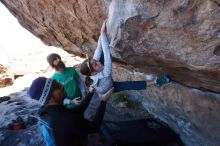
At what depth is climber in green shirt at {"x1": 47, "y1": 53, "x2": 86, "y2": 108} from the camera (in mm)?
5269

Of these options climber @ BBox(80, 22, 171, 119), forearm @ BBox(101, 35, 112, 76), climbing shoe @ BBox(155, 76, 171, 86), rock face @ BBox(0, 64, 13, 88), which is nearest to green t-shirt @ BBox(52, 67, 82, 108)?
climber @ BBox(80, 22, 171, 119)

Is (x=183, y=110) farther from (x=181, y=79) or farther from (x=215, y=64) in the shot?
(x=215, y=64)

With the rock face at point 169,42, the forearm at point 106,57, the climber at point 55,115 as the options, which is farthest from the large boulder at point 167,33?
the climber at point 55,115

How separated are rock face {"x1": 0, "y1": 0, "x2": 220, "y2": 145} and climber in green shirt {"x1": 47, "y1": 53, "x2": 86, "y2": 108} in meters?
0.76

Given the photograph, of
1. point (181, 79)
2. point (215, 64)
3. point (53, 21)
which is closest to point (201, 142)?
point (181, 79)

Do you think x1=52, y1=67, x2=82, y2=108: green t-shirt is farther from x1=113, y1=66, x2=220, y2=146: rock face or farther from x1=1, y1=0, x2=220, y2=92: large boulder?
x1=113, y1=66, x2=220, y2=146: rock face

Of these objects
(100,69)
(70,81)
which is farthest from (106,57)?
(70,81)

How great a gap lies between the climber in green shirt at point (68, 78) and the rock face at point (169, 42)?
2.49 feet

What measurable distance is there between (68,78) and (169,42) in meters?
1.93

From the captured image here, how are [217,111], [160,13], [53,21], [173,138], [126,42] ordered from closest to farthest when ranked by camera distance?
1. [160,13]
2. [126,42]
3. [217,111]
4. [173,138]
5. [53,21]

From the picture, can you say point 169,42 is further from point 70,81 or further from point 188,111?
point 70,81

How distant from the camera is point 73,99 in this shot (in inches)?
204

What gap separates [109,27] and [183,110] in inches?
78.1

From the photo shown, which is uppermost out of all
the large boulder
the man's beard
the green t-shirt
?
the large boulder
